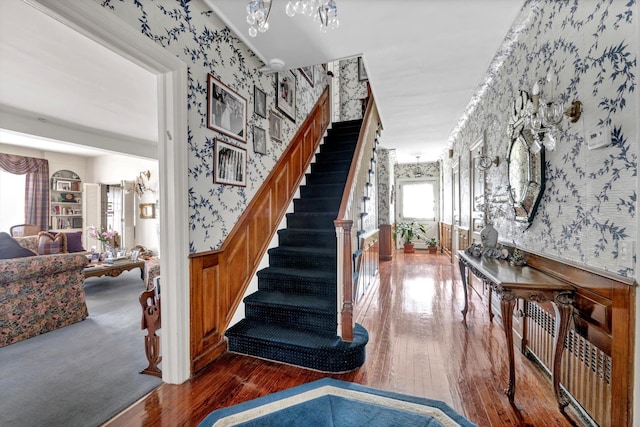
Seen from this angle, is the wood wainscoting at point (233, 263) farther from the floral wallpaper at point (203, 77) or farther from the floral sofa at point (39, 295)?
the floral sofa at point (39, 295)

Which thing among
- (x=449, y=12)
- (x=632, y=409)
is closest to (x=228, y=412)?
(x=632, y=409)

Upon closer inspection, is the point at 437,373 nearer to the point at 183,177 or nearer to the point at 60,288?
the point at 183,177

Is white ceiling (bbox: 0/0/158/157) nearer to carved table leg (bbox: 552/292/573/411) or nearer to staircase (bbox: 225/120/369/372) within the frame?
staircase (bbox: 225/120/369/372)

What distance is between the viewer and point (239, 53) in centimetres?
252

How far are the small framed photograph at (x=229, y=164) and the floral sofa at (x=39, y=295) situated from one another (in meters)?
2.12

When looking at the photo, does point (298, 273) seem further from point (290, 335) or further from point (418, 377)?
point (418, 377)

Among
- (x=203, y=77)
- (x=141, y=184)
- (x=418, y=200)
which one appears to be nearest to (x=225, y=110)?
(x=203, y=77)

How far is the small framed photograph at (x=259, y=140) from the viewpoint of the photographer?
2.81 m

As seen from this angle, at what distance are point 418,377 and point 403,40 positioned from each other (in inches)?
108

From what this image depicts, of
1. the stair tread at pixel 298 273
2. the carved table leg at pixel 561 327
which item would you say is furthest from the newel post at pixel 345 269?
the carved table leg at pixel 561 327

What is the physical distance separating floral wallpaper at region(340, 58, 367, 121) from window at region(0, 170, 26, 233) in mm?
7375

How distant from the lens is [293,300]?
2.49 metres

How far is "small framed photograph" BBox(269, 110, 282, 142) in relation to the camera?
10.3ft

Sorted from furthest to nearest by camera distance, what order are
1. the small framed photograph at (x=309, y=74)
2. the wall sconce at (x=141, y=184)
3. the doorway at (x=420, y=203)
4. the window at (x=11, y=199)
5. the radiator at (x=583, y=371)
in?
the doorway at (x=420, y=203)
the wall sconce at (x=141, y=184)
the window at (x=11, y=199)
the small framed photograph at (x=309, y=74)
the radiator at (x=583, y=371)
